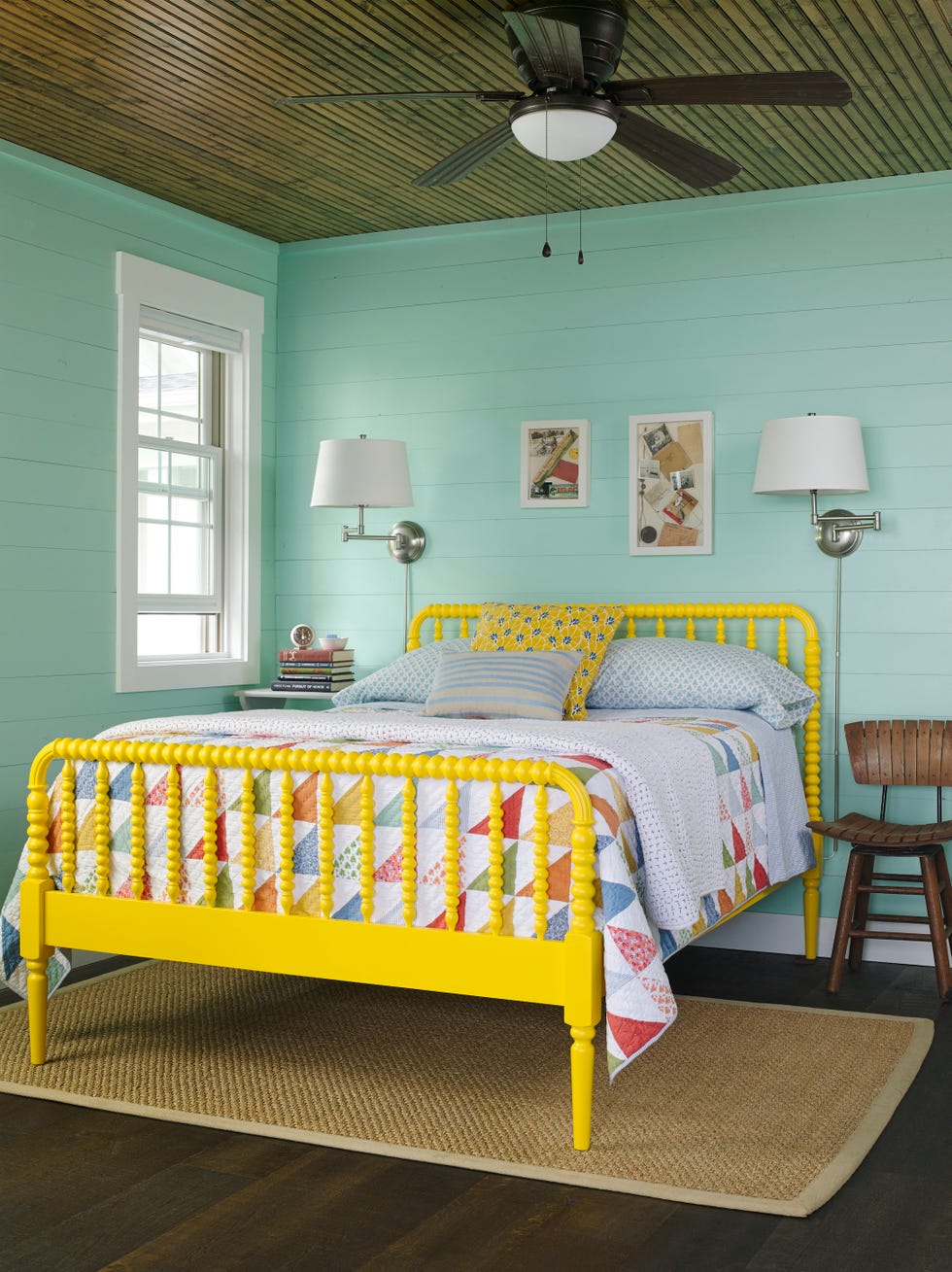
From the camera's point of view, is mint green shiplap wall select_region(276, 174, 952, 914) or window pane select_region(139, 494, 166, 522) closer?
mint green shiplap wall select_region(276, 174, 952, 914)

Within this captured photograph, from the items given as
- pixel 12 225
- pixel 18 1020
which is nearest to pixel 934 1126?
pixel 18 1020

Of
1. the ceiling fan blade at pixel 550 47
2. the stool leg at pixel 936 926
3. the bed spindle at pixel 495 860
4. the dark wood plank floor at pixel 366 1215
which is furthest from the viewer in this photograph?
the stool leg at pixel 936 926

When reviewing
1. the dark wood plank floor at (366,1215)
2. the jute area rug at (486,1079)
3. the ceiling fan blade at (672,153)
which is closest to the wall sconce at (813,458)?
the ceiling fan blade at (672,153)

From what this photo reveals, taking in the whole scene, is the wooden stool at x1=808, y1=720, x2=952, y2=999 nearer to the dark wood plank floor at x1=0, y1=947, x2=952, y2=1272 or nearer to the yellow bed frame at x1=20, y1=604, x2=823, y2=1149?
the yellow bed frame at x1=20, y1=604, x2=823, y2=1149

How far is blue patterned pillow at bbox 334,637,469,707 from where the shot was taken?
453 centimetres

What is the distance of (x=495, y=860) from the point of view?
9.37ft

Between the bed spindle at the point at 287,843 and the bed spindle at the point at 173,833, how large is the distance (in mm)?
292

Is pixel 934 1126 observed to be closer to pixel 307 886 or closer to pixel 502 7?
pixel 307 886

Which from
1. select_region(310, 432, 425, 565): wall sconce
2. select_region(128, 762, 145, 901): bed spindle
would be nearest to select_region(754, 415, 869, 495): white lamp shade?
select_region(310, 432, 425, 565): wall sconce

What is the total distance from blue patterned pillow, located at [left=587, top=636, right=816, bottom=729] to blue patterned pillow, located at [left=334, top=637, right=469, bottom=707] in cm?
55

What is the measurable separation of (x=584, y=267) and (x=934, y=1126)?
10.6ft

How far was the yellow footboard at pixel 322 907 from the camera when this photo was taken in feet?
9.04

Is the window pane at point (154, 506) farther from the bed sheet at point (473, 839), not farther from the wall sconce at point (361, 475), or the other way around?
the bed sheet at point (473, 839)

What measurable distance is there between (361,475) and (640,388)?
3.44ft
